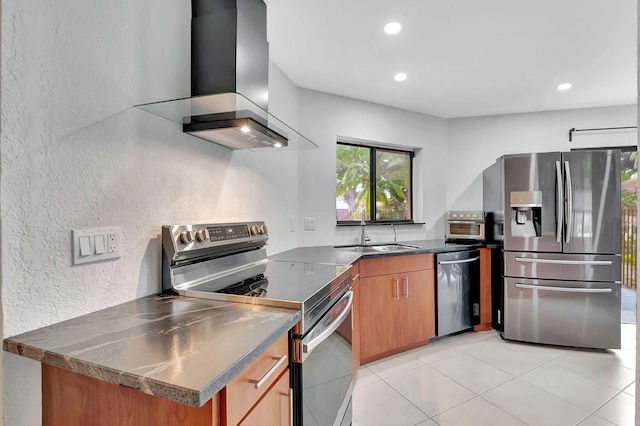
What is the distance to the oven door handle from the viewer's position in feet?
3.27

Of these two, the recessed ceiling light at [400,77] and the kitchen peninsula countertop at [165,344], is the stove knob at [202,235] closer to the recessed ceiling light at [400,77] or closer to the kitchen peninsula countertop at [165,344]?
the kitchen peninsula countertop at [165,344]

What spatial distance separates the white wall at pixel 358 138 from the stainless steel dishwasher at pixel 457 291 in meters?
0.67

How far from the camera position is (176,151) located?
4.36ft

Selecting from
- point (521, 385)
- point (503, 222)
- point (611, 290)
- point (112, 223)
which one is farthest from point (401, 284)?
point (112, 223)

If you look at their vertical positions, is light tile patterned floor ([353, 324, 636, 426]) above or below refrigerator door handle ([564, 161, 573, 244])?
below

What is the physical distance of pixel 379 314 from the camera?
7.59 feet

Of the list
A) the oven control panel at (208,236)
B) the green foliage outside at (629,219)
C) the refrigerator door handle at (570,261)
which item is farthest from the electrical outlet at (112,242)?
the green foliage outside at (629,219)

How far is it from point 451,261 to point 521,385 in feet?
3.41

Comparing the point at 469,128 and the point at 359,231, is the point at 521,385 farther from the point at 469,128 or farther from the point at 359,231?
the point at 469,128

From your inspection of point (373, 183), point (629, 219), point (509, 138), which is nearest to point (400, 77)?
point (373, 183)

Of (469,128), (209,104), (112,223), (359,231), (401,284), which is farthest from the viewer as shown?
(469,128)

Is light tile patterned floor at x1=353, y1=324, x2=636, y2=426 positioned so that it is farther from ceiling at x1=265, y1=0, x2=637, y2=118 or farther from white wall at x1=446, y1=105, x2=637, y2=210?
ceiling at x1=265, y1=0, x2=637, y2=118

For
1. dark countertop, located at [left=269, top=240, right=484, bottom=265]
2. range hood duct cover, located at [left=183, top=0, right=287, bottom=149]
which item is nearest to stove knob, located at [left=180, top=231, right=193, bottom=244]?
range hood duct cover, located at [left=183, top=0, right=287, bottom=149]

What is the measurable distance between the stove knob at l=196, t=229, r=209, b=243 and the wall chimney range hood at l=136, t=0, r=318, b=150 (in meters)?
0.47
